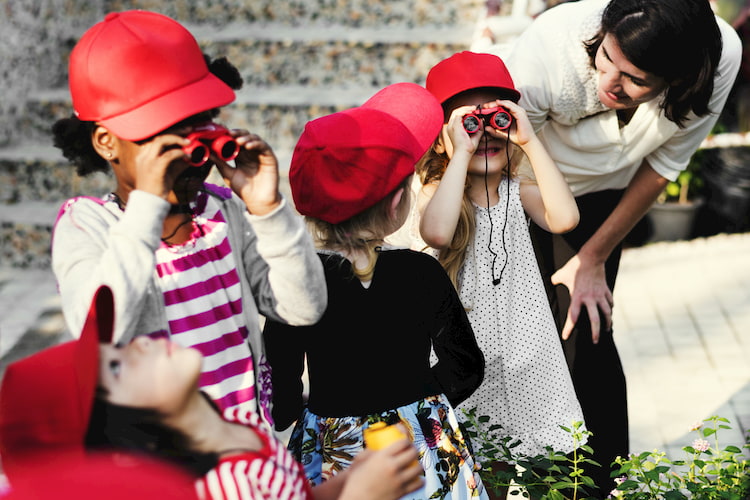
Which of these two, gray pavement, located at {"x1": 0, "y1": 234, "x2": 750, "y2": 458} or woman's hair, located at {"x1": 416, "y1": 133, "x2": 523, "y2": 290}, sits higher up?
woman's hair, located at {"x1": 416, "y1": 133, "x2": 523, "y2": 290}

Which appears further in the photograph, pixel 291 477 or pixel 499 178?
pixel 499 178

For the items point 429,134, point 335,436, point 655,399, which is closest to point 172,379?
point 335,436

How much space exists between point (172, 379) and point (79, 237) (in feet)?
1.58

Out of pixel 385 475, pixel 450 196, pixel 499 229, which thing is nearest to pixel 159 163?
pixel 385 475

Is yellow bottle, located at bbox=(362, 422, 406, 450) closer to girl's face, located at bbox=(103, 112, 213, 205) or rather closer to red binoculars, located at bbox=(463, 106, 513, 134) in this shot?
girl's face, located at bbox=(103, 112, 213, 205)

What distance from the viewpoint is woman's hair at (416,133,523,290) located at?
1.92m

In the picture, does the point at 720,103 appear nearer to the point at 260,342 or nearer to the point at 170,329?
the point at 260,342

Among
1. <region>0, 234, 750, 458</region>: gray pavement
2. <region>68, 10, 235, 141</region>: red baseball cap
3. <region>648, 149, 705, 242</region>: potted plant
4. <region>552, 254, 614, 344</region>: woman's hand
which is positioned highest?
<region>68, 10, 235, 141</region>: red baseball cap

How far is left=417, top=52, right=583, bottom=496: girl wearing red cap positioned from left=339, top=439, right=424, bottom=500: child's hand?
0.82m

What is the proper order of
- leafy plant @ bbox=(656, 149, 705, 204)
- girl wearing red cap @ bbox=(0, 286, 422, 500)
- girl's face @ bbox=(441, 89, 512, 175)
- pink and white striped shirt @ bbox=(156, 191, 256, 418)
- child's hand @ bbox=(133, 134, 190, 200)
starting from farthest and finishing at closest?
leafy plant @ bbox=(656, 149, 705, 204), girl's face @ bbox=(441, 89, 512, 175), pink and white striped shirt @ bbox=(156, 191, 256, 418), child's hand @ bbox=(133, 134, 190, 200), girl wearing red cap @ bbox=(0, 286, 422, 500)

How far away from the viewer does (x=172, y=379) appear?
959 mm

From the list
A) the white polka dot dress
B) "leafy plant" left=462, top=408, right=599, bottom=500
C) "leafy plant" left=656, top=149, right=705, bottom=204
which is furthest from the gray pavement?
"leafy plant" left=462, top=408, right=599, bottom=500

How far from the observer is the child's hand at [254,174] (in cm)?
135

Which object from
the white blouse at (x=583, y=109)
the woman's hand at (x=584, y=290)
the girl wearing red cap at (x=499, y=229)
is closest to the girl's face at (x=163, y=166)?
the girl wearing red cap at (x=499, y=229)
